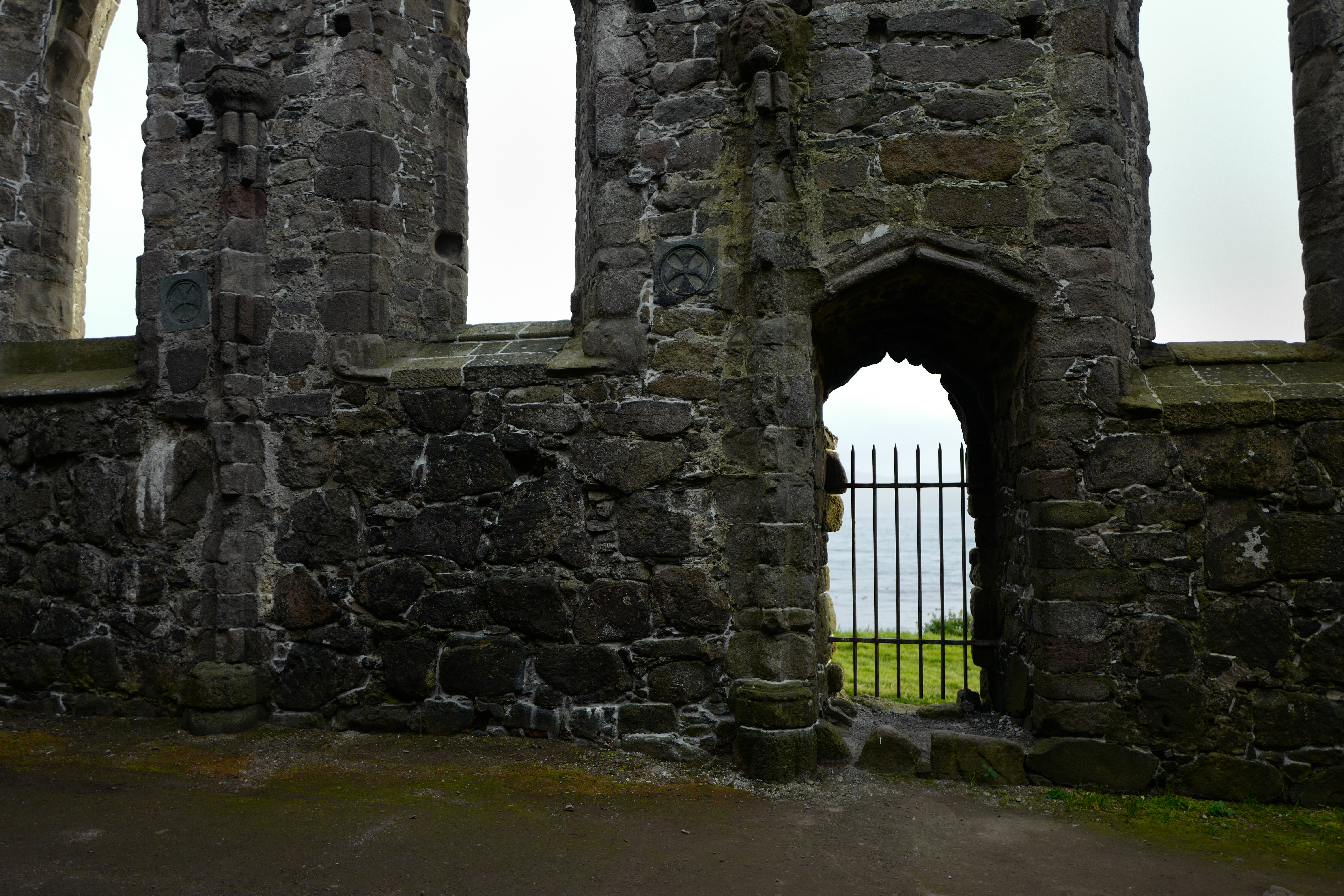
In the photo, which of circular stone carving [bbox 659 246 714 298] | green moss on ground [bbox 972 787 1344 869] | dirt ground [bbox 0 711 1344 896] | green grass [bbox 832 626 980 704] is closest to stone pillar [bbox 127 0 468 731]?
dirt ground [bbox 0 711 1344 896]

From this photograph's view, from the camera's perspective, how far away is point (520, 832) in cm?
411

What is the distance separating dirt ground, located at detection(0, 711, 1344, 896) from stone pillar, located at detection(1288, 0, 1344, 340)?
3.03 meters

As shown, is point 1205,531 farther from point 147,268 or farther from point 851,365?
point 147,268

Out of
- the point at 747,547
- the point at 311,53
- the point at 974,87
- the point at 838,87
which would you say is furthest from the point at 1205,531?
the point at 311,53

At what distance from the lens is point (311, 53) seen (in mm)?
5973

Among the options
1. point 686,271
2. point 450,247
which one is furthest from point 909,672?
point 450,247

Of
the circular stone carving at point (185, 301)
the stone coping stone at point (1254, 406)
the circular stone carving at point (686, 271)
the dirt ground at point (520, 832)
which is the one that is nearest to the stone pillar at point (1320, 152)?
the stone coping stone at point (1254, 406)

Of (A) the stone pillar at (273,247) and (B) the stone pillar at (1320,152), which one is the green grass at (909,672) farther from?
(A) the stone pillar at (273,247)

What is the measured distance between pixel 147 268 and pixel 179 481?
146 cm

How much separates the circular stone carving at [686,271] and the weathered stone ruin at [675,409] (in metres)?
0.02

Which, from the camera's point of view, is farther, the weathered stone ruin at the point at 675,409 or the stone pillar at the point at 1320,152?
the stone pillar at the point at 1320,152

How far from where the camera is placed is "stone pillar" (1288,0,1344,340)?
16.9ft

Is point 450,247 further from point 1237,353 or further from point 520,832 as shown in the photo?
point 1237,353

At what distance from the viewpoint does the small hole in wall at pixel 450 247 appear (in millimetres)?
6414
